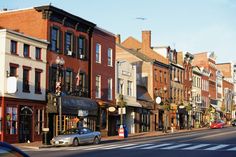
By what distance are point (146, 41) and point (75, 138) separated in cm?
3986

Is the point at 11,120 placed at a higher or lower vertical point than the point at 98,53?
lower

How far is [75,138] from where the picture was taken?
30.3 meters

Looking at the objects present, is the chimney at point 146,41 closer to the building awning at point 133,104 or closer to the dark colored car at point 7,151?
the building awning at point 133,104

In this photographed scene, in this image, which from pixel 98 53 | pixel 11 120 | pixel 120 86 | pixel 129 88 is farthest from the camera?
pixel 129 88

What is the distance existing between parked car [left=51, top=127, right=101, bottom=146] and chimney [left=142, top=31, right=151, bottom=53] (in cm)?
3662

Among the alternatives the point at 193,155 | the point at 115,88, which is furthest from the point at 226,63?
the point at 193,155

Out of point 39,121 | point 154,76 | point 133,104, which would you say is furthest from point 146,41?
point 39,121

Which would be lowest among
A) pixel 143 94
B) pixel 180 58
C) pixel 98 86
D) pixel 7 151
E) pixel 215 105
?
pixel 7 151

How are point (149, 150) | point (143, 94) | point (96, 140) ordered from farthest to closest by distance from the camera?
point (143, 94)
point (96, 140)
point (149, 150)

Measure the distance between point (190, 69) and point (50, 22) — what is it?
155 ft

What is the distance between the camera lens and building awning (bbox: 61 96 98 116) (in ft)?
127

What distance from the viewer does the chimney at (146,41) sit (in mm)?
67812

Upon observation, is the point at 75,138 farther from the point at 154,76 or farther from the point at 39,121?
the point at 154,76

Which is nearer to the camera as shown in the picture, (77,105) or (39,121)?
(39,121)
